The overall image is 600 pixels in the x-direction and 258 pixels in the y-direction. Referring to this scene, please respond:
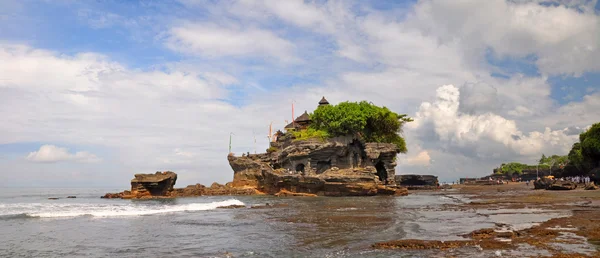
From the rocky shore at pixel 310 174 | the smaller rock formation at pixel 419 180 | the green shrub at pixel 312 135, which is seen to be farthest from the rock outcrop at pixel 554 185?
the smaller rock formation at pixel 419 180

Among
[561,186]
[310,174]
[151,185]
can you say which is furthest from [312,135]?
[561,186]

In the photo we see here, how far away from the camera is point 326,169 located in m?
54.3

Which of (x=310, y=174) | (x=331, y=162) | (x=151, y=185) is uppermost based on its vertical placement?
(x=331, y=162)

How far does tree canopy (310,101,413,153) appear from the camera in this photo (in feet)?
170

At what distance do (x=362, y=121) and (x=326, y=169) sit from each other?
8.05 m

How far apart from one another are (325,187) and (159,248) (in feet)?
111

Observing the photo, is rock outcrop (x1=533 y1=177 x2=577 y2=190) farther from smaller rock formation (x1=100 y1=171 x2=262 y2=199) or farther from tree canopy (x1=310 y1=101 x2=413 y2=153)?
smaller rock formation (x1=100 y1=171 x2=262 y2=199)

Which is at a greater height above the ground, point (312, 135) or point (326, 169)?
point (312, 135)

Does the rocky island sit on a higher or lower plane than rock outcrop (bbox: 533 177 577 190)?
higher

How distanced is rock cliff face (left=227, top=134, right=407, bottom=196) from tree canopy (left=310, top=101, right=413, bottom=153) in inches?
74.8

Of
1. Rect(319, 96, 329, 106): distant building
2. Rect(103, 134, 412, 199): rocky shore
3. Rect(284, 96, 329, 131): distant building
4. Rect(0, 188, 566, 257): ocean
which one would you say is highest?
Rect(319, 96, 329, 106): distant building

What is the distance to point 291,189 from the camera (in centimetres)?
5128

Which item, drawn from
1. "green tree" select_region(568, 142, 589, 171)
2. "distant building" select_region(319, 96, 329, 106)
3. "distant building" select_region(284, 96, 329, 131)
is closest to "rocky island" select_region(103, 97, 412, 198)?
"distant building" select_region(284, 96, 329, 131)

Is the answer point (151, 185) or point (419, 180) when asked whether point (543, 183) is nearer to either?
point (419, 180)
